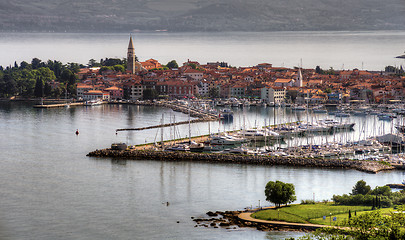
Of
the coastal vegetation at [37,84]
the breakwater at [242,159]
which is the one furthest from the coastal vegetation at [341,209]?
the coastal vegetation at [37,84]

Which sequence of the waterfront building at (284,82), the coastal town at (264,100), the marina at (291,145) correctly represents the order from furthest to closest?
the waterfront building at (284,82), the coastal town at (264,100), the marina at (291,145)

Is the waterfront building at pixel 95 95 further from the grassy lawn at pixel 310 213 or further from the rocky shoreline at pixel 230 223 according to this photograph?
the grassy lawn at pixel 310 213

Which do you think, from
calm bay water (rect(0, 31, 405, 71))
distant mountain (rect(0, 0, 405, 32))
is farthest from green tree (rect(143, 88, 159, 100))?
Result: distant mountain (rect(0, 0, 405, 32))

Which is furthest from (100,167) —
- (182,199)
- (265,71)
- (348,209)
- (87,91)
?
(265,71)

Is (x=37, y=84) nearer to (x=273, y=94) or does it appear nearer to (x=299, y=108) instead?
(x=273, y=94)

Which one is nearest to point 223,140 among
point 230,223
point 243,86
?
point 230,223

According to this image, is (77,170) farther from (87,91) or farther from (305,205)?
(87,91)

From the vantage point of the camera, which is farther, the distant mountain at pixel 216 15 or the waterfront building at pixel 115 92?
the distant mountain at pixel 216 15
